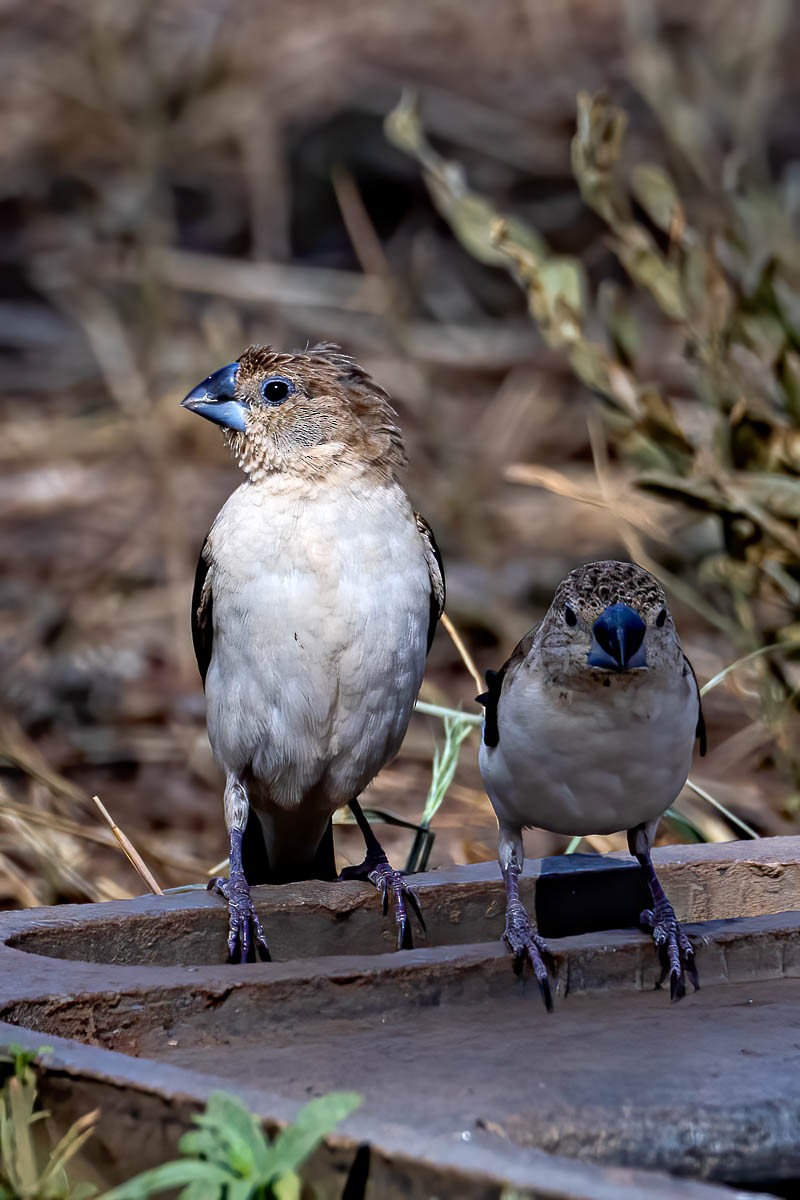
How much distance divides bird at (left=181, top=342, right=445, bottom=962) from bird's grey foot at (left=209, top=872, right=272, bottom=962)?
0.03m


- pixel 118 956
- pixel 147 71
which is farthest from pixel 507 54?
pixel 118 956

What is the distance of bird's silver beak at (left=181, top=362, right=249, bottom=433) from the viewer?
11.6 ft

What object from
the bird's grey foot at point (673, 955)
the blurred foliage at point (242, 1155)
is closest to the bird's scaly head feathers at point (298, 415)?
the bird's grey foot at point (673, 955)

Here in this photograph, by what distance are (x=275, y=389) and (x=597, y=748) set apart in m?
1.16

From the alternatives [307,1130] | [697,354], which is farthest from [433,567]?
[307,1130]

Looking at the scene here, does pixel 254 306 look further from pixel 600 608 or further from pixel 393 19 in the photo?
pixel 600 608

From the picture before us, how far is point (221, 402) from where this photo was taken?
3578 mm

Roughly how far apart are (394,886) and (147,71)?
273 inches

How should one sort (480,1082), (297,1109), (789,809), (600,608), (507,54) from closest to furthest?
1. (297,1109)
2. (480,1082)
3. (600,608)
4. (789,809)
5. (507,54)

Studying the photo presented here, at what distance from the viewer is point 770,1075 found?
8.06 ft

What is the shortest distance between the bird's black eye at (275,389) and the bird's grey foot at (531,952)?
1214mm

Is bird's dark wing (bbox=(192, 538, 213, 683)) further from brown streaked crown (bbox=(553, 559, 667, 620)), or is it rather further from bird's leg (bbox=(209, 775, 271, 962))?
brown streaked crown (bbox=(553, 559, 667, 620))

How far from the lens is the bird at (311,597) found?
3318 mm

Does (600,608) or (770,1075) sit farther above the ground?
(600,608)
